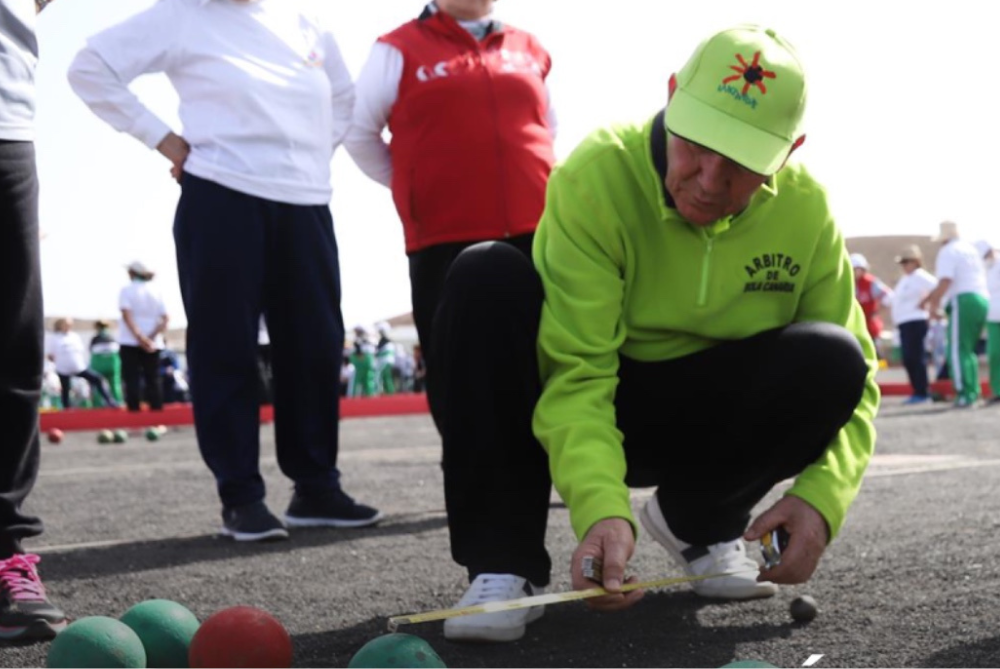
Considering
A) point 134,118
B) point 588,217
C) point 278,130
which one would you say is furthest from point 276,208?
point 588,217

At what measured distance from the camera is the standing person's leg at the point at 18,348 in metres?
2.86

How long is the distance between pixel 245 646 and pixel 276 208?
2.39 metres

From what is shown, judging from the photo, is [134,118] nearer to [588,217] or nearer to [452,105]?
[452,105]

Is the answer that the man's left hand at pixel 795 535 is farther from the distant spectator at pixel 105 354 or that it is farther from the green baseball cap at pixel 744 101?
the distant spectator at pixel 105 354

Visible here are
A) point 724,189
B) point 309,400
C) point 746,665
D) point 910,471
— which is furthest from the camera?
point 910,471

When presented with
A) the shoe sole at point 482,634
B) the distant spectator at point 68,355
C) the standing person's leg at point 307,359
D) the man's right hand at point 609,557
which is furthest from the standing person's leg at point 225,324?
the distant spectator at point 68,355

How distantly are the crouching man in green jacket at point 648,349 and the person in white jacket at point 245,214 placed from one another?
64.0 inches

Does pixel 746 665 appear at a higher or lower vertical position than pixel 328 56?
lower

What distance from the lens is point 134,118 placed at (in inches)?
172

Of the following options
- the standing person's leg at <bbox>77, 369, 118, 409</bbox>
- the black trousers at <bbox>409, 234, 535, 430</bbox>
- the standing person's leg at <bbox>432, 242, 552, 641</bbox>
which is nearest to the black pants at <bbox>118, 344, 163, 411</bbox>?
the standing person's leg at <bbox>77, 369, 118, 409</bbox>

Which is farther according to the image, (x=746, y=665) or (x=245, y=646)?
(x=245, y=646)

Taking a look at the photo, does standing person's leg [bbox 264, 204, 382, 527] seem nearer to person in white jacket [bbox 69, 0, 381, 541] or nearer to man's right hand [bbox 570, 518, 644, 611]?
person in white jacket [bbox 69, 0, 381, 541]

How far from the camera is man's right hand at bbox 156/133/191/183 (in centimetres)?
428

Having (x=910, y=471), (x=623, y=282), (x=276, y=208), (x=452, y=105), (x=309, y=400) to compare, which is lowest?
(x=910, y=471)
